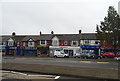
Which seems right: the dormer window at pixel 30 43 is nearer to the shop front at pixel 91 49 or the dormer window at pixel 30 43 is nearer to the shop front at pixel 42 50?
the shop front at pixel 42 50

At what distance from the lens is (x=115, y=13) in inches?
1087

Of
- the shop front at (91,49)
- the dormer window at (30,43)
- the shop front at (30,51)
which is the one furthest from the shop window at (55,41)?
the shop front at (91,49)

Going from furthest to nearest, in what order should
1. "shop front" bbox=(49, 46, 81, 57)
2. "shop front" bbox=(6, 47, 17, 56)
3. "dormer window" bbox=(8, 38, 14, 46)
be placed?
1. "dormer window" bbox=(8, 38, 14, 46)
2. "shop front" bbox=(6, 47, 17, 56)
3. "shop front" bbox=(49, 46, 81, 57)

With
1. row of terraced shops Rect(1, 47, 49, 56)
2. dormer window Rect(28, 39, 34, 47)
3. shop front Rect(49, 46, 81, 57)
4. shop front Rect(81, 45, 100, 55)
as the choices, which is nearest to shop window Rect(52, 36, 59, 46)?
shop front Rect(49, 46, 81, 57)

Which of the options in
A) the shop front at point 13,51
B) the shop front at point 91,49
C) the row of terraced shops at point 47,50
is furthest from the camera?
the shop front at point 13,51

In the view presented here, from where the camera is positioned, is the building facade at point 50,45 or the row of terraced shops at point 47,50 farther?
the building facade at point 50,45

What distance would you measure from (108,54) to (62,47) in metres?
15.1

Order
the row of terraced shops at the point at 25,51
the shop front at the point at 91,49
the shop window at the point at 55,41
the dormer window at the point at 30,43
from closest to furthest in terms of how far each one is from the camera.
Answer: the shop front at the point at 91,49
the row of terraced shops at the point at 25,51
the shop window at the point at 55,41
the dormer window at the point at 30,43

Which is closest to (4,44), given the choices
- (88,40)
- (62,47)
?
(62,47)

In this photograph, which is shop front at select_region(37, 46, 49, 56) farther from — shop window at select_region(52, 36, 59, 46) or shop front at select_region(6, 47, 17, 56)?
shop front at select_region(6, 47, 17, 56)

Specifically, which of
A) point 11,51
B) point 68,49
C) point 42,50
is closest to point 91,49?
point 68,49

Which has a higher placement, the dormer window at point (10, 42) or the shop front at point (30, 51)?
the dormer window at point (10, 42)

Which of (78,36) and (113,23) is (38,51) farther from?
(113,23)

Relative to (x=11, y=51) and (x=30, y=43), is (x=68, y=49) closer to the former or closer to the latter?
(x=30, y=43)
